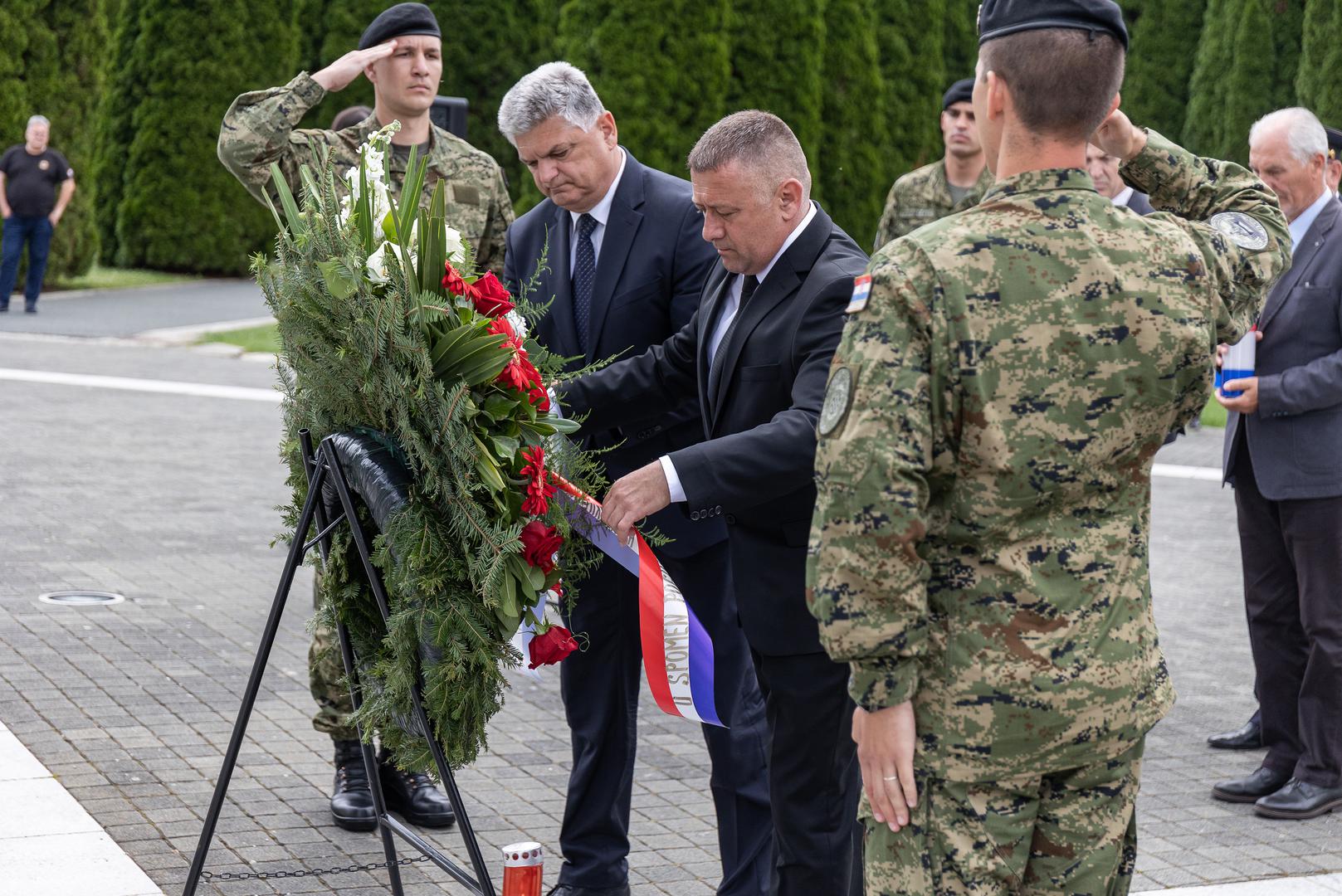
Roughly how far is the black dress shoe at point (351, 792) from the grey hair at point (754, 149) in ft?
7.18

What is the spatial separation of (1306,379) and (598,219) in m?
2.57

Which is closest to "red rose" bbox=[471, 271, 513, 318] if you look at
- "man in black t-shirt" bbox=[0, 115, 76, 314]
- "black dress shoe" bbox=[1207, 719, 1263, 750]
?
"black dress shoe" bbox=[1207, 719, 1263, 750]

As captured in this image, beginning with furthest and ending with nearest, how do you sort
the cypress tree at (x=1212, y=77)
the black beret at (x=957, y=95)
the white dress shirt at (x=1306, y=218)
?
the cypress tree at (x=1212, y=77), the black beret at (x=957, y=95), the white dress shirt at (x=1306, y=218)

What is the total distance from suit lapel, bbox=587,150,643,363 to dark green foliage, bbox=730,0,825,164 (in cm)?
1564

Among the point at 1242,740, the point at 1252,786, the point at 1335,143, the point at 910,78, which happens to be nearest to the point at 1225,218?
the point at 1252,786

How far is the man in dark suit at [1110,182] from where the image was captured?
6.35 meters

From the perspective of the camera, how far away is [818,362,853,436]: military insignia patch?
89.4 inches

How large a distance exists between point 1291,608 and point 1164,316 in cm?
357

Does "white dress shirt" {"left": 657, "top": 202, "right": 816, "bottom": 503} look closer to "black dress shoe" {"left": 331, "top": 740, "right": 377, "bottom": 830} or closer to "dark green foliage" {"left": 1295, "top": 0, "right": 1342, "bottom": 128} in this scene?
"black dress shoe" {"left": 331, "top": 740, "right": 377, "bottom": 830}

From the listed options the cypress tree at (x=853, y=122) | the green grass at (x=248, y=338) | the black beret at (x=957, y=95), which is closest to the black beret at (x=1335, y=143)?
the black beret at (x=957, y=95)

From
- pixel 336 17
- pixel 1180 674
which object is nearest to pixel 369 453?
pixel 1180 674

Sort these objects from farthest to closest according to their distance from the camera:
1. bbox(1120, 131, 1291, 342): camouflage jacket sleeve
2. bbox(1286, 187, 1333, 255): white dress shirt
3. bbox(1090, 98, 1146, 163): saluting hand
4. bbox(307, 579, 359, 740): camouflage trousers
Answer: bbox(1286, 187, 1333, 255): white dress shirt, bbox(307, 579, 359, 740): camouflage trousers, bbox(1090, 98, 1146, 163): saluting hand, bbox(1120, 131, 1291, 342): camouflage jacket sleeve

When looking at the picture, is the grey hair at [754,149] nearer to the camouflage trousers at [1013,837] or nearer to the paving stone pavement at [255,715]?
the camouflage trousers at [1013,837]

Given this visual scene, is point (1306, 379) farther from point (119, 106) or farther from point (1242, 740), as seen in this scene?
point (119, 106)
